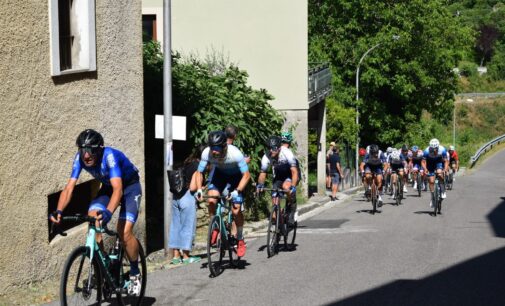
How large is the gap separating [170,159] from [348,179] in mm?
28066

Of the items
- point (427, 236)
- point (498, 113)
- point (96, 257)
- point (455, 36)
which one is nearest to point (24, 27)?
point (96, 257)

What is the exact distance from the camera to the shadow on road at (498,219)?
17.0 meters

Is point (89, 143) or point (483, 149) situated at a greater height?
point (89, 143)

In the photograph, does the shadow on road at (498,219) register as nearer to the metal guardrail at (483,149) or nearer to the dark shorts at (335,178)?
the dark shorts at (335,178)

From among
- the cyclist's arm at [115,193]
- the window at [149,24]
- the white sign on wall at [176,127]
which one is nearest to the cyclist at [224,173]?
the white sign on wall at [176,127]

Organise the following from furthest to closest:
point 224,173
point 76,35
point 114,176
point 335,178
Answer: point 335,178, point 76,35, point 224,173, point 114,176

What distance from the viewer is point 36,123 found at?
10.3 meters

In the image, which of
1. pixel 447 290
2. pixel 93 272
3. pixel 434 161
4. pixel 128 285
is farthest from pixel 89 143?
pixel 434 161

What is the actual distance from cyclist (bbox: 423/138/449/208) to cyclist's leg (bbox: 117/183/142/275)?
1286 centimetres

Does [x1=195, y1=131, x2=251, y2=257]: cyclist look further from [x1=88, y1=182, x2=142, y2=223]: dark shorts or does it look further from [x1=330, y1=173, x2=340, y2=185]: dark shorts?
[x1=330, y1=173, x2=340, y2=185]: dark shorts

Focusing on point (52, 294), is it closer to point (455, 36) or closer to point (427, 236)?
point (427, 236)

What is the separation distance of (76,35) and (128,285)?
16.3ft

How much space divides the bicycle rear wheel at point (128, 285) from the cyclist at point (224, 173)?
216 centimetres

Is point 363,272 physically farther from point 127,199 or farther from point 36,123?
point 36,123
